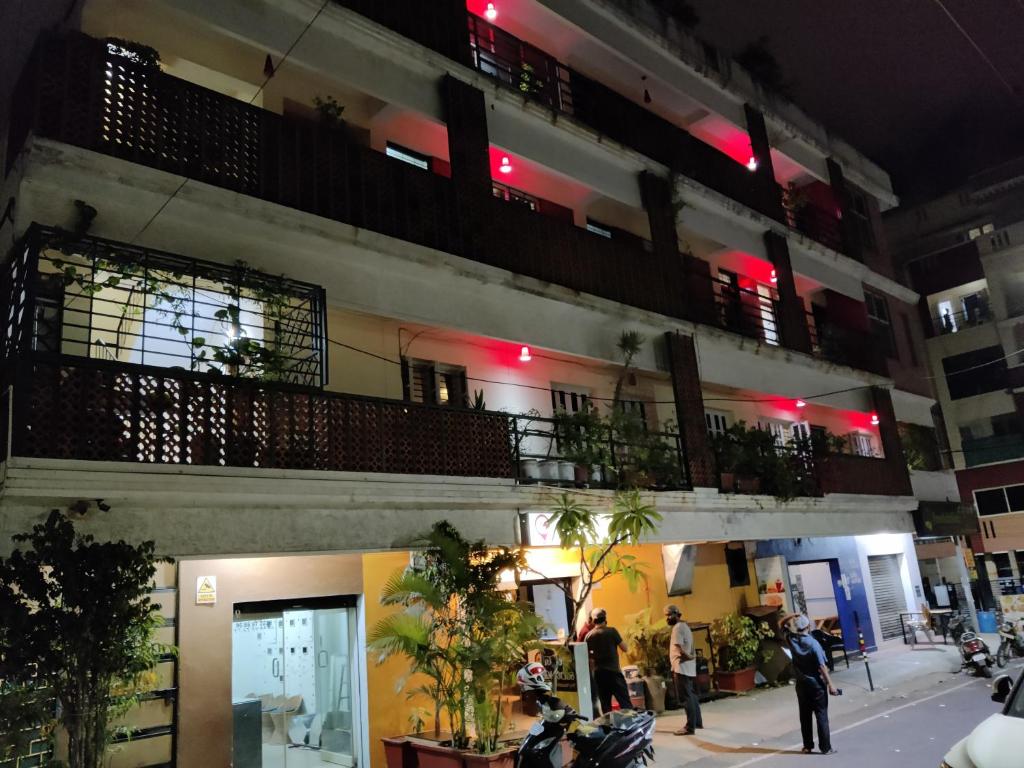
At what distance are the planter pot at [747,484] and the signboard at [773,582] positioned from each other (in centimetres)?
261

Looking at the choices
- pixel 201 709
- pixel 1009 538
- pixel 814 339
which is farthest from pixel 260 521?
pixel 1009 538

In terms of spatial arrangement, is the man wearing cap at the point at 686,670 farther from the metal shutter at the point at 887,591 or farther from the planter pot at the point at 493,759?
the metal shutter at the point at 887,591

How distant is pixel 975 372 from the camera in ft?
115

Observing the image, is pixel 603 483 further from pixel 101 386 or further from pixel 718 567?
pixel 101 386

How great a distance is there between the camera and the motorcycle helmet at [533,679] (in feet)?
25.9

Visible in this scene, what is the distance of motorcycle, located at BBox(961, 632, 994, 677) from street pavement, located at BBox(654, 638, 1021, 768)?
212 millimetres

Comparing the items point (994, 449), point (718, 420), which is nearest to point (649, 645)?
point (718, 420)

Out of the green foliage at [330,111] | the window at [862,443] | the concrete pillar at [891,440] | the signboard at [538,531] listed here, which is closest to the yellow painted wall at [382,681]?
the signboard at [538,531]

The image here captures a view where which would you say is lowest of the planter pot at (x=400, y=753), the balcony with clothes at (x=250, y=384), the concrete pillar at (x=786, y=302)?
the planter pot at (x=400, y=753)

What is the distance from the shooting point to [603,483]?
12750 millimetres

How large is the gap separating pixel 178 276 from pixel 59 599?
3.71 metres

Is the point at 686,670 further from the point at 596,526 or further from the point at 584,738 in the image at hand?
the point at 584,738

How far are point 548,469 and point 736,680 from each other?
7.07 m

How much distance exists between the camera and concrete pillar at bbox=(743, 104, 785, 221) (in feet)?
67.5
